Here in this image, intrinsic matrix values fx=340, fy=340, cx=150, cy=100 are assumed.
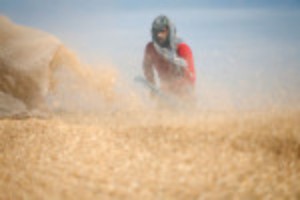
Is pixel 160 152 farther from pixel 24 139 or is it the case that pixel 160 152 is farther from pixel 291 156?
pixel 24 139

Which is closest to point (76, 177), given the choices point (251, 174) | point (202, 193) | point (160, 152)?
point (160, 152)

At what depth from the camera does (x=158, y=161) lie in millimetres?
2541

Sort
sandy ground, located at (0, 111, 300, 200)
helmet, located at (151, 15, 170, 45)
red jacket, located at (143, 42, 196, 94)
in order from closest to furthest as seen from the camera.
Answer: sandy ground, located at (0, 111, 300, 200), helmet, located at (151, 15, 170, 45), red jacket, located at (143, 42, 196, 94)

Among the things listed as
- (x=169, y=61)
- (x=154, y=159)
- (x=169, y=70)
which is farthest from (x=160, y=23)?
(x=154, y=159)

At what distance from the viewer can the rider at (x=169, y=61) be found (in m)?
5.22

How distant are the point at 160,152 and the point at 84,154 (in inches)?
24.7

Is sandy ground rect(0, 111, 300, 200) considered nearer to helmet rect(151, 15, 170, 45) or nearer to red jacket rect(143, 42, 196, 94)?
red jacket rect(143, 42, 196, 94)

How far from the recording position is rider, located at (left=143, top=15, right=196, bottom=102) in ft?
17.1

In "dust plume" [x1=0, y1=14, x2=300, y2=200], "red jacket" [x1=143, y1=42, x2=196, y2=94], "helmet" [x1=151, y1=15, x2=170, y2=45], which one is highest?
"helmet" [x1=151, y1=15, x2=170, y2=45]

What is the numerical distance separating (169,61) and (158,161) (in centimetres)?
298

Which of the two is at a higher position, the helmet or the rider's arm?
the helmet

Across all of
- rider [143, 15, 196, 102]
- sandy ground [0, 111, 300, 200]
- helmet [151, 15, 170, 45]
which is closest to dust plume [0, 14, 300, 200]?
sandy ground [0, 111, 300, 200]

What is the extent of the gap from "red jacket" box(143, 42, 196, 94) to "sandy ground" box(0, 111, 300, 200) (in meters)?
1.78

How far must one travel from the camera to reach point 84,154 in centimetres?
279
